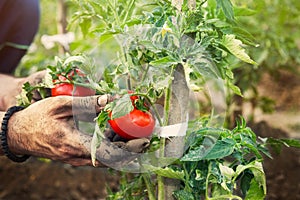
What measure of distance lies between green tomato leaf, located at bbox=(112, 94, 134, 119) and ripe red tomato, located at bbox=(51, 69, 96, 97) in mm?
148

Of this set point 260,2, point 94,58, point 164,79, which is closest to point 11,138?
point 94,58

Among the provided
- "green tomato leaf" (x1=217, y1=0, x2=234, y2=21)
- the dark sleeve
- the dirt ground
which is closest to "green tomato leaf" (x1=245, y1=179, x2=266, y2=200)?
"green tomato leaf" (x1=217, y1=0, x2=234, y2=21)

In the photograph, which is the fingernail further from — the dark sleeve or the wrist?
the dark sleeve

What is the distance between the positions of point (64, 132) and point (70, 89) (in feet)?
0.31

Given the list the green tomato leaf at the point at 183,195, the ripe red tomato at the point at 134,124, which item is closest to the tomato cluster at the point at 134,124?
the ripe red tomato at the point at 134,124

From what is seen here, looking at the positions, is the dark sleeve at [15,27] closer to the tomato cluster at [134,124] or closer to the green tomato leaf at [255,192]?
the tomato cluster at [134,124]

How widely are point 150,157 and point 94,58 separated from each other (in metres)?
0.20

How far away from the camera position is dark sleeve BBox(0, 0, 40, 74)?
1.73 meters

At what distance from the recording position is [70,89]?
927 mm

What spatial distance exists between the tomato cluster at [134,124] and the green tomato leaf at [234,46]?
0.16m

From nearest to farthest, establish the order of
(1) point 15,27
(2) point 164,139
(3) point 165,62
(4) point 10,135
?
(3) point 165,62 < (2) point 164,139 < (4) point 10,135 < (1) point 15,27

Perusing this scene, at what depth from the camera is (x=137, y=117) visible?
81 centimetres

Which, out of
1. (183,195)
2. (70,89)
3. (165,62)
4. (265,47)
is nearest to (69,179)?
(265,47)

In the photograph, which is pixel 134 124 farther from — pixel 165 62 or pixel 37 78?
pixel 37 78
